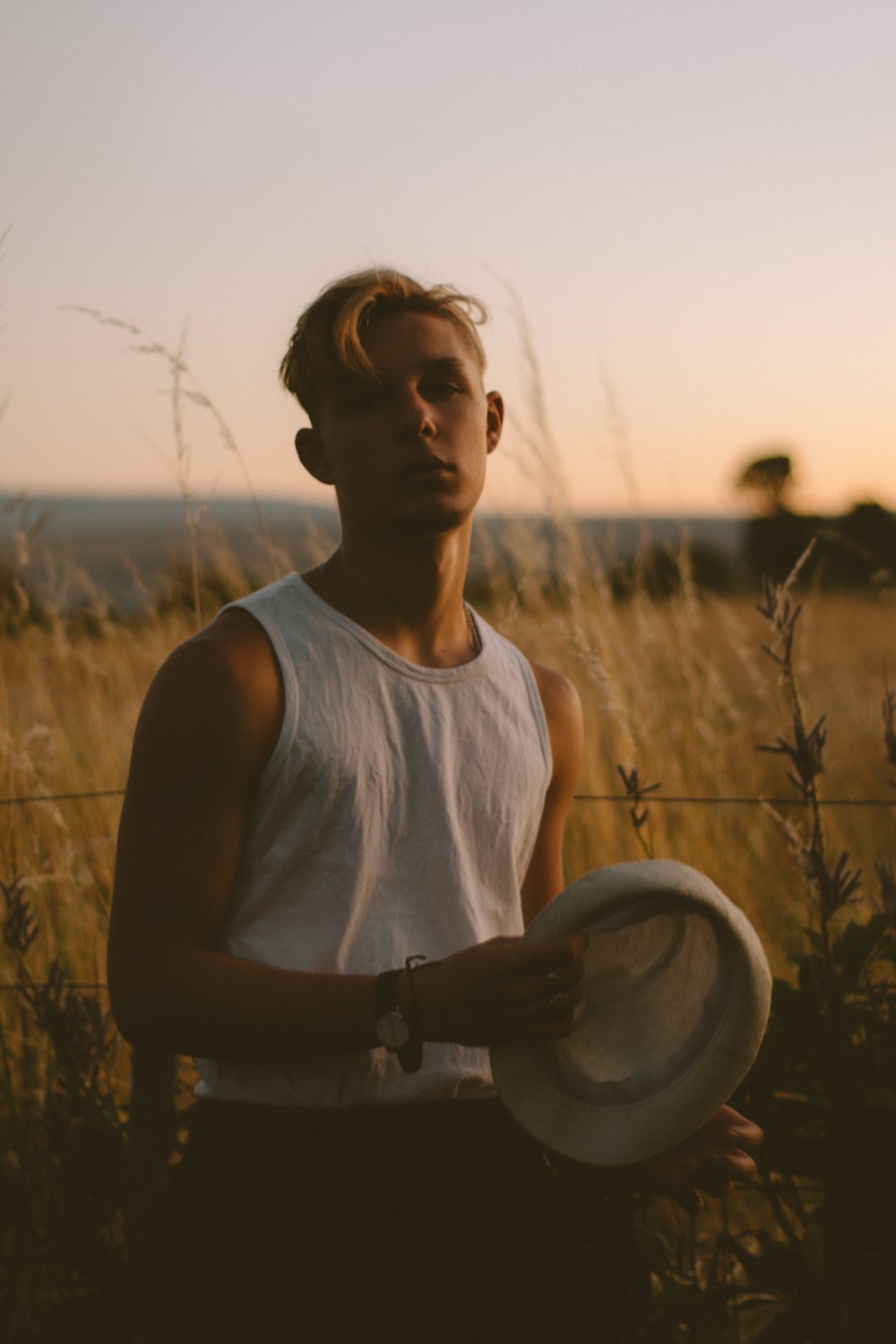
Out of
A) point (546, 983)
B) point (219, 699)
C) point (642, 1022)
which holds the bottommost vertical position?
point (642, 1022)

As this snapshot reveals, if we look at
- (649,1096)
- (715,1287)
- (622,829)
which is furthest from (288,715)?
(622,829)

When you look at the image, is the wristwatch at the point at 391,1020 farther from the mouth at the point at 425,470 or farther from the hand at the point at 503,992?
the mouth at the point at 425,470

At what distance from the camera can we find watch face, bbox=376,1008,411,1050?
45.7 inches

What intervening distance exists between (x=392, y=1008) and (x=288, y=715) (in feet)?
1.14

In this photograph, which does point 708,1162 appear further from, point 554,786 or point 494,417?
point 494,417

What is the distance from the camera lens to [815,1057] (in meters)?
1.52

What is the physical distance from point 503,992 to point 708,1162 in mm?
333

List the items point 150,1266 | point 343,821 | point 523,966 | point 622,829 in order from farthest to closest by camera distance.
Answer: point 622,829, point 150,1266, point 343,821, point 523,966

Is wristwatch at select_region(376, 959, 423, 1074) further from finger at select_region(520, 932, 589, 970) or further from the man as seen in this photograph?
finger at select_region(520, 932, 589, 970)

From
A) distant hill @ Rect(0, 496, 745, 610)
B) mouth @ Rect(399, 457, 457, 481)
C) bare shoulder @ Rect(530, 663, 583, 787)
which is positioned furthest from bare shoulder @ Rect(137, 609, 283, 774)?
distant hill @ Rect(0, 496, 745, 610)

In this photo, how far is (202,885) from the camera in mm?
1257

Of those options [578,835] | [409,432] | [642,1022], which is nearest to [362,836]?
[642,1022]

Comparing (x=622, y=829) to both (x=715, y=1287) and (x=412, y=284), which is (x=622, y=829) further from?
(x=412, y=284)

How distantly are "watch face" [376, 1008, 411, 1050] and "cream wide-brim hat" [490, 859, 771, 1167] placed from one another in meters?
0.11
